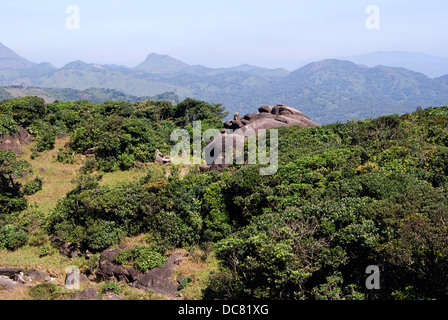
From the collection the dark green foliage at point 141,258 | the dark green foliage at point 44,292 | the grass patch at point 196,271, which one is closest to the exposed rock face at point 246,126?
the grass patch at point 196,271

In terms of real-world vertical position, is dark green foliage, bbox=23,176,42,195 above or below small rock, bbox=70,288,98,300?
above

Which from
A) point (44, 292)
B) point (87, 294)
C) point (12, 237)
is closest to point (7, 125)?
point (12, 237)

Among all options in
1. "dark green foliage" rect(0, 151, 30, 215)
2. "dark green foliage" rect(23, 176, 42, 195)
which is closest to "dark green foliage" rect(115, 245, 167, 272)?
"dark green foliage" rect(0, 151, 30, 215)

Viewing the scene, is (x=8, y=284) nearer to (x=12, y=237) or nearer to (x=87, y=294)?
(x=87, y=294)

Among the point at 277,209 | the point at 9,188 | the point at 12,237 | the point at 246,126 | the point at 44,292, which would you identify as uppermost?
the point at 246,126

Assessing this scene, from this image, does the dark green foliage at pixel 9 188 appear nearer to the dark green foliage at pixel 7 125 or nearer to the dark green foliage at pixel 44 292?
the dark green foliage at pixel 7 125

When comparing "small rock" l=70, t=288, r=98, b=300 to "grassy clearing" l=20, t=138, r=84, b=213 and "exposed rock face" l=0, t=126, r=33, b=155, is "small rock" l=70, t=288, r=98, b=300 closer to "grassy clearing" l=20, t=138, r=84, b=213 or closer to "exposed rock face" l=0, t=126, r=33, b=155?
"grassy clearing" l=20, t=138, r=84, b=213

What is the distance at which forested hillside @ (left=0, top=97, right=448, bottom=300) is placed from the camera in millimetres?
10242

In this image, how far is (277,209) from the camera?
15.4 m

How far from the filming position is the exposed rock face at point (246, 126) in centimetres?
2805

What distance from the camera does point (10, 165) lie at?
2088 cm

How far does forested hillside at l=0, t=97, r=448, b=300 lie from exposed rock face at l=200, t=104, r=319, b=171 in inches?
141

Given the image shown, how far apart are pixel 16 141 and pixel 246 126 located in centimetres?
2389
